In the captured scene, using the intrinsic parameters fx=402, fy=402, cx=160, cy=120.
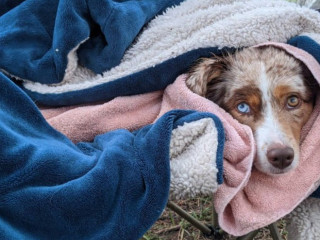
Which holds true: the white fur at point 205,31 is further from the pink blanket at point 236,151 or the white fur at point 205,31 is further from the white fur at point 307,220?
the white fur at point 307,220

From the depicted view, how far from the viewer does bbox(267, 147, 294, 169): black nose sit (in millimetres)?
1222

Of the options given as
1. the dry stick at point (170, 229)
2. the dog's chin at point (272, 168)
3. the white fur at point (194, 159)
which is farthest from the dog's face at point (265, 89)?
the dry stick at point (170, 229)

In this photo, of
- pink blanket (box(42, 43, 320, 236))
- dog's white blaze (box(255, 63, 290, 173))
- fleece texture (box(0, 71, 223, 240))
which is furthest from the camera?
dog's white blaze (box(255, 63, 290, 173))

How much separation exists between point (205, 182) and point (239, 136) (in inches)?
8.0

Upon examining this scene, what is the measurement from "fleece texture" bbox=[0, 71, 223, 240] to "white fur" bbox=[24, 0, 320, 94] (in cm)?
41

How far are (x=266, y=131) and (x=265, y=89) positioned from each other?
7.1 inches

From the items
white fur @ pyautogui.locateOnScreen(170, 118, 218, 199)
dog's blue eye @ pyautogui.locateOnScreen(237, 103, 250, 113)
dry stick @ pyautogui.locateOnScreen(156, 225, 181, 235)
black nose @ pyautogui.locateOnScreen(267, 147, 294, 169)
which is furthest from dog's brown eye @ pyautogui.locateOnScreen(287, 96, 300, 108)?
dry stick @ pyautogui.locateOnScreen(156, 225, 181, 235)

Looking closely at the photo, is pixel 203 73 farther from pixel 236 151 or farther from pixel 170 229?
pixel 170 229

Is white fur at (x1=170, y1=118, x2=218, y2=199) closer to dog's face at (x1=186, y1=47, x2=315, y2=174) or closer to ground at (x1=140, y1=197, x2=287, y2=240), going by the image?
dog's face at (x1=186, y1=47, x2=315, y2=174)

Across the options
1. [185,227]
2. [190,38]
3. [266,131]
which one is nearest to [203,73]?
[190,38]

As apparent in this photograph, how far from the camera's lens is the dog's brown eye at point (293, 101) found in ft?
4.75

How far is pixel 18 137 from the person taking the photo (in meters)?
1.06

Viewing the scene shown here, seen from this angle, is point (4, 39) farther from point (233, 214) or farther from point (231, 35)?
point (233, 214)

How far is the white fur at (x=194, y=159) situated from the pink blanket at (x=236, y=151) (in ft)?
0.25
